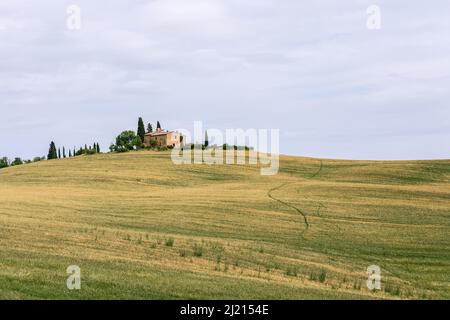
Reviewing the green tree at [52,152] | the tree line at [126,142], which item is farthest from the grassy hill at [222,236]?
the green tree at [52,152]

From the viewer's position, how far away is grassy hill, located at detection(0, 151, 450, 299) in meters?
21.2

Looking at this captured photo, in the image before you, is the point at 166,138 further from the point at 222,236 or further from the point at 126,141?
the point at 222,236

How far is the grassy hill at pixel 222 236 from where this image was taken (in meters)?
21.2

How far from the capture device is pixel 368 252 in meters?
37.5

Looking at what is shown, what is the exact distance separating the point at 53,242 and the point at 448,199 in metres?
46.3

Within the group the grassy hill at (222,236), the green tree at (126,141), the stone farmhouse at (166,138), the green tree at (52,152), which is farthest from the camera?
the green tree at (52,152)
